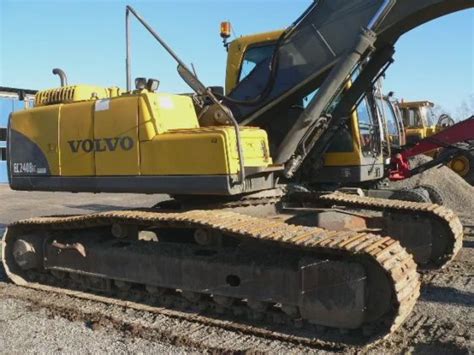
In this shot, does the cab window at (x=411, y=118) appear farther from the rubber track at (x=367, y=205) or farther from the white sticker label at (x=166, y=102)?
the white sticker label at (x=166, y=102)

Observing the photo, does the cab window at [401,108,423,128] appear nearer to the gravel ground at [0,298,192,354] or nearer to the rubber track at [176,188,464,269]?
the rubber track at [176,188,464,269]

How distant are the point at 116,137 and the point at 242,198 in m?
1.40

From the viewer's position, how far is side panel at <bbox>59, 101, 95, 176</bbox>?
612 centimetres

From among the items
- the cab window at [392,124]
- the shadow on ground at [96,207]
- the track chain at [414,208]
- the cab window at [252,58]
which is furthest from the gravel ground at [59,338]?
the shadow on ground at [96,207]

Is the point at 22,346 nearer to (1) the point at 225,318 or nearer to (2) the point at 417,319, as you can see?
(1) the point at 225,318

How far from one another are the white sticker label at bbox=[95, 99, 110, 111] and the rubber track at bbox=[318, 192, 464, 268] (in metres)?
2.72

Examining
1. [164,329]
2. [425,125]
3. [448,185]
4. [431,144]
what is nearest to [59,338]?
[164,329]

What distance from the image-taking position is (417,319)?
5094 mm

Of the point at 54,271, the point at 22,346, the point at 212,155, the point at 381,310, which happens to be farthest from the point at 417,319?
the point at 54,271

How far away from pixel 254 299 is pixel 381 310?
1.12 metres

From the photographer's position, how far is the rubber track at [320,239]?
14.4 ft

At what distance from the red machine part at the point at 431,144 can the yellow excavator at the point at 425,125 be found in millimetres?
4907

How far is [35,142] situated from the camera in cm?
663

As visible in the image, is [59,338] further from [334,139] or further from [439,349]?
[334,139]
